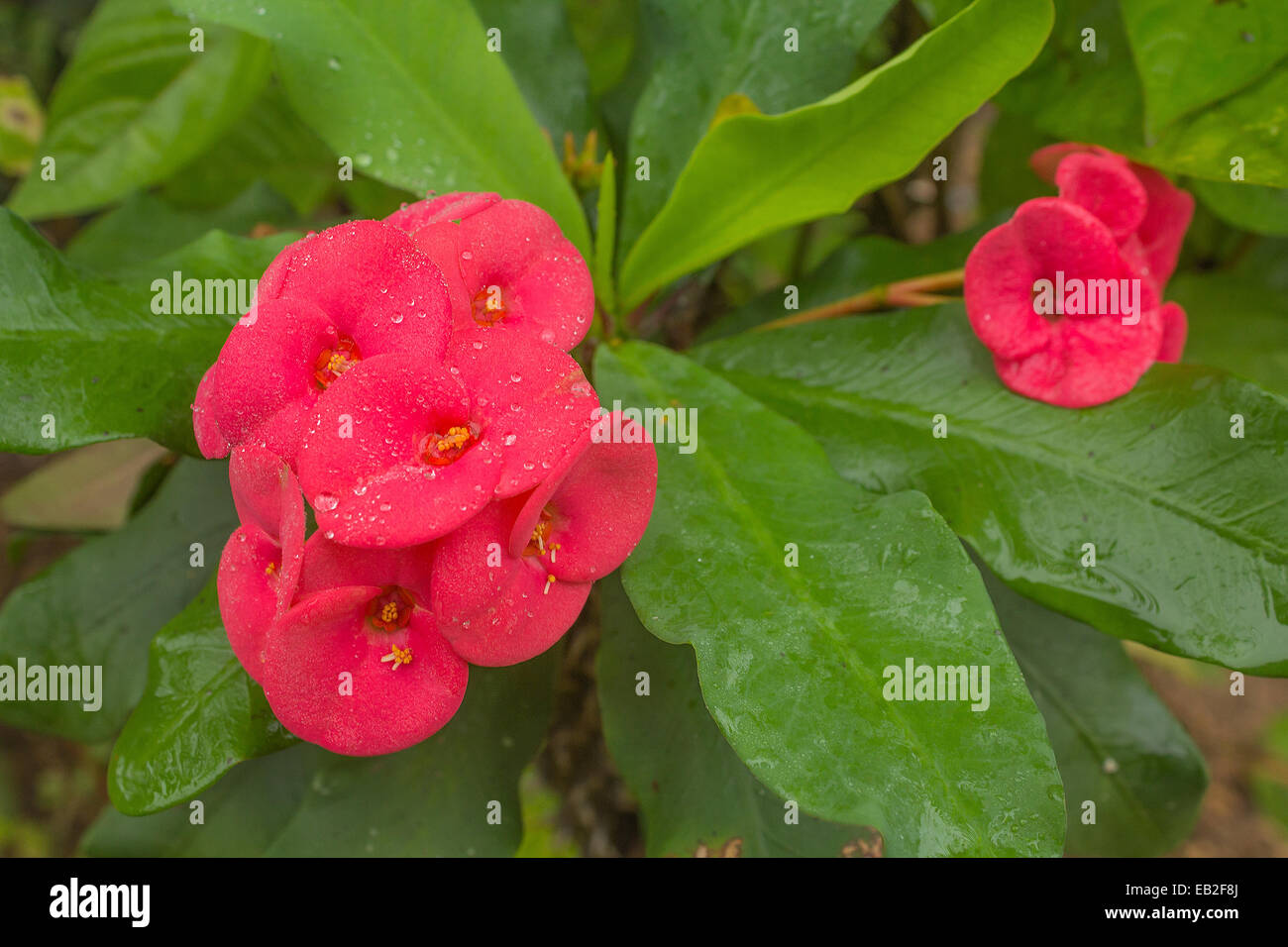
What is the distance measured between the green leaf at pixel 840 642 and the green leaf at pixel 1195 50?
0.54m

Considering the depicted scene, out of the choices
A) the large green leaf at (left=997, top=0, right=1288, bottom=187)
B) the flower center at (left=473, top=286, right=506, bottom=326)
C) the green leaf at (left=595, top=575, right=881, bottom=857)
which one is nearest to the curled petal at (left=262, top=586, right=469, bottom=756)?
the flower center at (left=473, top=286, right=506, bottom=326)

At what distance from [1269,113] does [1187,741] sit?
759 mm

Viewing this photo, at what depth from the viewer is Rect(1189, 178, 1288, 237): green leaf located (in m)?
1.12

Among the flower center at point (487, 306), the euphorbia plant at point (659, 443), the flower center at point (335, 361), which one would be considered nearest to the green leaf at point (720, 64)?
the euphorbia plant at point (659, 443)

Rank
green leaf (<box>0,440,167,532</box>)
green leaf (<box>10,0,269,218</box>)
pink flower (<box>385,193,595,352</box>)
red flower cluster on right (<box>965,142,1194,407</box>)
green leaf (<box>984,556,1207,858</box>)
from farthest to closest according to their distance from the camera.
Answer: green leaf (<box>0,440,167,532</box>)
green leaf (<box>10,0,269,218</box>)
green leaf (<box>984,556,1207,858</box>)
red flower cluster on right (<box>965,142,1194,407</box>)
pink flower (<box>385,193,595,352</box>)

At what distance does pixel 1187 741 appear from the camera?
1150 millimetres

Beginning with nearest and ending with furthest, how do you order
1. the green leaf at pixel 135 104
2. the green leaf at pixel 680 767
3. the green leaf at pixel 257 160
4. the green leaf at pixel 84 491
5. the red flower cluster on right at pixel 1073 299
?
the red flower cluster on right at pixel 1073 299, the green leaf at pixel 680 767, the green leaf at pixel 135 104, the green leaf at pixel 84 491, the green leaf at pixel 257 160

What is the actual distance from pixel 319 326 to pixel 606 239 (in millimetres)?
408

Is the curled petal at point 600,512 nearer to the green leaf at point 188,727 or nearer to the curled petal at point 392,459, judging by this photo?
the curled petal at point 392,459

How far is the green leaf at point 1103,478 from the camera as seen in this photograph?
0.82 metres

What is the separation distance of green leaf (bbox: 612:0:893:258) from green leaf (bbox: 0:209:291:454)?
52 cm

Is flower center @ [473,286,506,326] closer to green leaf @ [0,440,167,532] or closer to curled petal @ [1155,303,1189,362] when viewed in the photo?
curled petal @ [1155,303,1189,362]

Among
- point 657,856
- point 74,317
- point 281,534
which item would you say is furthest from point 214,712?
point 657,856

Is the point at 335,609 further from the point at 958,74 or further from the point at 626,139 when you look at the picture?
the point at 626,139
